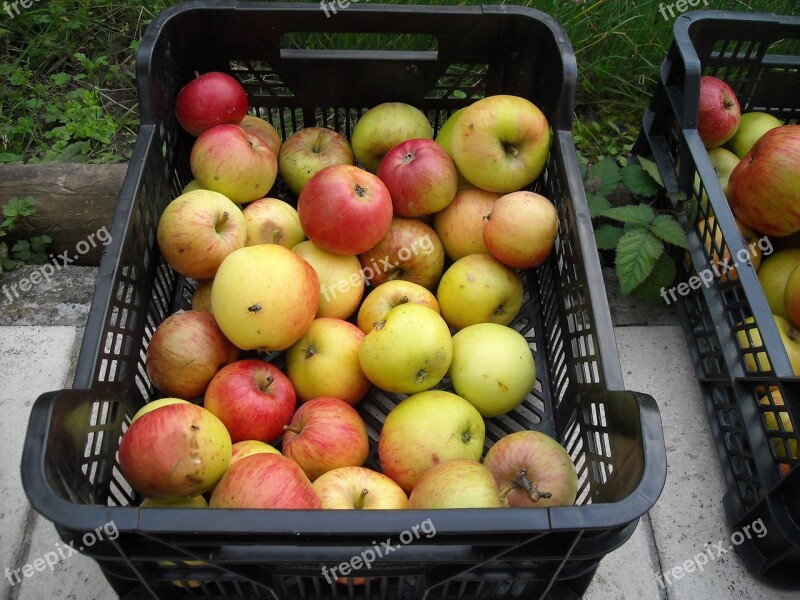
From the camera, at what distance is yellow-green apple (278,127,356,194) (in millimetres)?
1640

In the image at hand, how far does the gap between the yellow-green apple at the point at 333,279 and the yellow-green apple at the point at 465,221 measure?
0.25 m

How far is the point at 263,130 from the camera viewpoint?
1.69 metres

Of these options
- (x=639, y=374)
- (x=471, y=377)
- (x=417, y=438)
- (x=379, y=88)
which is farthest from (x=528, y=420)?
(x=379, y=88)

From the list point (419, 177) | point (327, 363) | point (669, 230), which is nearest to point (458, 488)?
point (327, 363)

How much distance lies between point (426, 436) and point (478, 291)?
0.37 metres

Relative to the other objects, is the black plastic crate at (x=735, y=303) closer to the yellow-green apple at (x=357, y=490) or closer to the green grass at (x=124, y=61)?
Answer: the green grass at (x=124, y=61)

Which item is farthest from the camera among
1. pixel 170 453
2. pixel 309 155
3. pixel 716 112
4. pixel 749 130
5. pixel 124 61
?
pixel 124 61

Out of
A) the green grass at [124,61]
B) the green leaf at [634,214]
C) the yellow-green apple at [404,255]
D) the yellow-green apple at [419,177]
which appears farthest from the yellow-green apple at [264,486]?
the green grass at [124,61]

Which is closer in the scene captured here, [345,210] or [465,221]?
[345,210]

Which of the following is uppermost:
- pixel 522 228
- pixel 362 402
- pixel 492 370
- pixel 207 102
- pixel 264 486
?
pixel 207 102

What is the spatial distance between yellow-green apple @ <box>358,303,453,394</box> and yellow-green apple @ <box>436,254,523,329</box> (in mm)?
165

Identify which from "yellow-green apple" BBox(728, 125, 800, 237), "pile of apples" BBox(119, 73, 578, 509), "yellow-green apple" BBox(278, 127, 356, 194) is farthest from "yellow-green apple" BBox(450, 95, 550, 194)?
"yellow-green apple" BBox(728, 125, 800, 237)

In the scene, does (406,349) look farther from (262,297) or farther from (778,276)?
(778,276)

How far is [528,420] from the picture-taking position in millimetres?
1478
